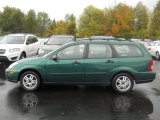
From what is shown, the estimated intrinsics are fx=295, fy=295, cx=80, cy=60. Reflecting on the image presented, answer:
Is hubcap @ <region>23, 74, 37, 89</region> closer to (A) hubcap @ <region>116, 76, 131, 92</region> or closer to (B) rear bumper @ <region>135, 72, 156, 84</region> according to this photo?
(A) hubcap @ <region>116, 76, 131, 92</region>

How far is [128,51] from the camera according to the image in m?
9.04

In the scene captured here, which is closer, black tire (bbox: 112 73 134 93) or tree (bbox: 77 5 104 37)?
black tire (bbox: 112 73 134 93)

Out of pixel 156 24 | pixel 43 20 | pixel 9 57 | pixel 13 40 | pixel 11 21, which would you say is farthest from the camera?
pixel 43 20

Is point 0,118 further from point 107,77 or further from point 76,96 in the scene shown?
point 107,77

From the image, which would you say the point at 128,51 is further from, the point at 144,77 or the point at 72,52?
the point at 72,52

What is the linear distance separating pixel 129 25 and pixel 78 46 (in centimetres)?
4306

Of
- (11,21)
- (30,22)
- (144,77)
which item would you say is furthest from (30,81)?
(30,22)

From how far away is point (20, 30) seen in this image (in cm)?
9769

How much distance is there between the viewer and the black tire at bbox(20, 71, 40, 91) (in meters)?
9.02

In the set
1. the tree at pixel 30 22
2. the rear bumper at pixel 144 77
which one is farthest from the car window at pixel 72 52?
the tree at pixel 30 22

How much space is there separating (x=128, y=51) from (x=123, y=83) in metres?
0.99

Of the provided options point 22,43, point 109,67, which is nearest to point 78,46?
point 109,67

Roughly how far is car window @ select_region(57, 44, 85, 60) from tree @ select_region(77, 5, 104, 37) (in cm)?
4868

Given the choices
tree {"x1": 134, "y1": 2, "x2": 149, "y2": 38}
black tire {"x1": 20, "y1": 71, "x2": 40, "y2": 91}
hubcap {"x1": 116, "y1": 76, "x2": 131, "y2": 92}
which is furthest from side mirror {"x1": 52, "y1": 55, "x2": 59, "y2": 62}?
tree {"x1": 134, "y1": 2, "x2": 149, "y2": 38}
